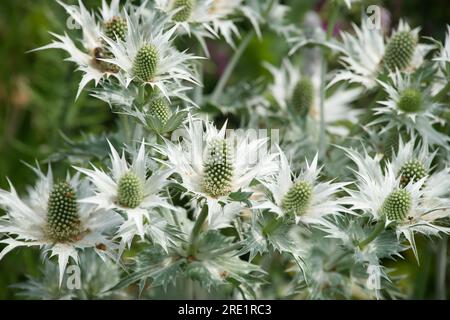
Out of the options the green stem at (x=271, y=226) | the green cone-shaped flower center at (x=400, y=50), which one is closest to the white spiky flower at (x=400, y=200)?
the green stem at (x=271, y=226)

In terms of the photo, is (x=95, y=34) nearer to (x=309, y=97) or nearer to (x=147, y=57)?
(x=147, y=57)

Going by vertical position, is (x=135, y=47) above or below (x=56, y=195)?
above

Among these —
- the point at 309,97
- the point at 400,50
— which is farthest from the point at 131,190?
the point at 309,97

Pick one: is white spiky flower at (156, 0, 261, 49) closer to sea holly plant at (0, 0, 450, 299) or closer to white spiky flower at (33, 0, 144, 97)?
sea holly plant at (0, 0, 450, 299)

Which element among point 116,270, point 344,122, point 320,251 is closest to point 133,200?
point 116,270

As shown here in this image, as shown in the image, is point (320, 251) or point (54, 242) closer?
point (54, 242)
